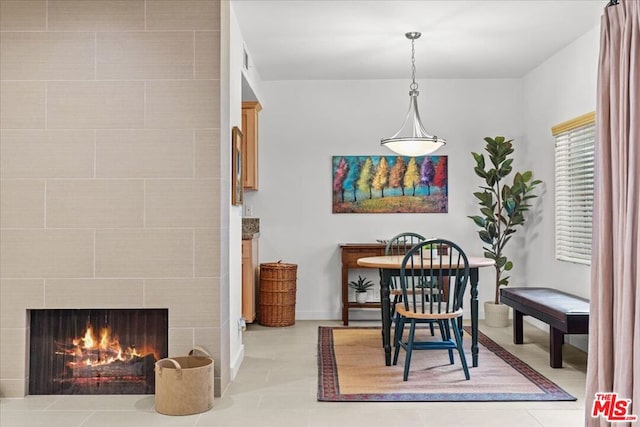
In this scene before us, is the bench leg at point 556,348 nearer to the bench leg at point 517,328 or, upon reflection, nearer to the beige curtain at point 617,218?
the bench leg at point 517,328

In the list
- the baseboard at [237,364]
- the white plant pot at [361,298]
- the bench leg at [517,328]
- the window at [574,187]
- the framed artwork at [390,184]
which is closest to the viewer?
the baseboard at [237,364]

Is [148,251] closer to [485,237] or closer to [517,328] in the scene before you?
[517,328]

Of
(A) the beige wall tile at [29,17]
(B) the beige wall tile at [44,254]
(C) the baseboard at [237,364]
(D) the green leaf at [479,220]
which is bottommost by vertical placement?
(C) the baseboard at [237,364]

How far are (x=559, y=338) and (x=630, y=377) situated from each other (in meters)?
2.06

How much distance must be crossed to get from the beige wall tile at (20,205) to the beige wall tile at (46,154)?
0.24ft

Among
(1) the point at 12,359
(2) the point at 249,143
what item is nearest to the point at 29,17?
(1) the point at 12,359

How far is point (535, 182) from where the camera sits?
552 centimetres

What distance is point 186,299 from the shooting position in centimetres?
346

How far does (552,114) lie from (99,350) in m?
4.52

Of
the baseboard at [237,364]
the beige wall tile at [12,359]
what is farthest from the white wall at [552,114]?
the beige wall tile at [12,359]

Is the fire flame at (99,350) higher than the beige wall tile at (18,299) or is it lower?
lower

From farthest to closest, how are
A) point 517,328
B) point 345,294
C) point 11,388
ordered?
point 345,294, point 517,328, point 11,388

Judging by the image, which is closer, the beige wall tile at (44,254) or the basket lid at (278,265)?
the beige wall tile at (44,254)

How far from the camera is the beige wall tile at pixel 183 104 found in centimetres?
349
